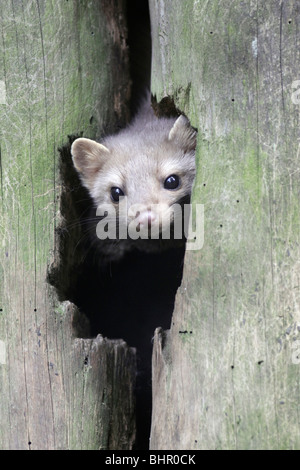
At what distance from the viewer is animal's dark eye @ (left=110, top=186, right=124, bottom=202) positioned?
3721 millimetres

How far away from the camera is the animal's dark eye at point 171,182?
3.54 m

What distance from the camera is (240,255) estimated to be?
2.77 meters

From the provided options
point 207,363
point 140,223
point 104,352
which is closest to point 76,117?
point 140,223

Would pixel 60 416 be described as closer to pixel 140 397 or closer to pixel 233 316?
pixel 140 397

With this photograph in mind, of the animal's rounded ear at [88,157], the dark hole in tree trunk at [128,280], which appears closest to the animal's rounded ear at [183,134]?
the dark hole in tree trunk at [128,280]

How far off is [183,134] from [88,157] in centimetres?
60

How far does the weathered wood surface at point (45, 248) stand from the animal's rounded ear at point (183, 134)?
0.48 m

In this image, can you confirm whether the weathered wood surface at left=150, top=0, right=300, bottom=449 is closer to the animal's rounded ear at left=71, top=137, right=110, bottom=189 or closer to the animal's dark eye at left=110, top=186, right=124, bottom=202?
the animal's rounded ear at left=71, top=137, right=110, bottom=189

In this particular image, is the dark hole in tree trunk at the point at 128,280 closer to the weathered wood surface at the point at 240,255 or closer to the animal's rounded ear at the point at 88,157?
the animal's rounded ear at the point at 88,157

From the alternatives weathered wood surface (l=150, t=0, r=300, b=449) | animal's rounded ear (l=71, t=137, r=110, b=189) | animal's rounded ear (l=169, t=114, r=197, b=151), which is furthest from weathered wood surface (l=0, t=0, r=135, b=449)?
animal's rounded ear (l=169, t=114, r=197, b=151)

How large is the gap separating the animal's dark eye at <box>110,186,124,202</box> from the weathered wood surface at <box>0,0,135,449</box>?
0.40m

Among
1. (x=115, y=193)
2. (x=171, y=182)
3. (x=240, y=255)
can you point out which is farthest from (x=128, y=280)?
(x=240, y=255)

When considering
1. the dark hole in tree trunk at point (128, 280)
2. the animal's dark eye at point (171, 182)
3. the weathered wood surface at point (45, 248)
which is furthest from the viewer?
the animal's dark eye at point (171, 182)

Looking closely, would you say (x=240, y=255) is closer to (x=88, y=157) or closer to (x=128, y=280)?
(x=88, y=157)
